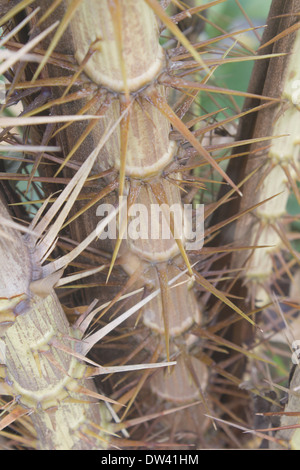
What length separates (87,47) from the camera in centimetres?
30

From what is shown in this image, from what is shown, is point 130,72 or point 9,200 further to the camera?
point 9,200

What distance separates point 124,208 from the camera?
39cm

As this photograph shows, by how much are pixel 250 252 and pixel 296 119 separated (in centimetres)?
17

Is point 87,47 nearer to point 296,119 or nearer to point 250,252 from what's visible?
point 296,119

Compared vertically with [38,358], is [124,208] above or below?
above

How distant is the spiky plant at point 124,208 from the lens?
310mm

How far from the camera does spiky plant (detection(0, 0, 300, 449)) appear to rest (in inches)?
12.2

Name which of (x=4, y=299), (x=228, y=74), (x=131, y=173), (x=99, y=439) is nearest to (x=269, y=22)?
(x=131, y=173)

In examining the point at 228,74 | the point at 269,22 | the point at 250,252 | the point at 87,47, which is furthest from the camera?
the point at 228,74

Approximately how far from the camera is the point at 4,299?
0.34 metres

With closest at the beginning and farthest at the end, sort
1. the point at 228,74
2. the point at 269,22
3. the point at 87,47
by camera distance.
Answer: the point at 87,47, the point at 269,22, the point at 228,74
